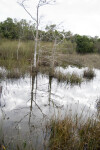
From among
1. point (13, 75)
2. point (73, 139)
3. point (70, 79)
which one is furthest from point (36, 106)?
point (70, 79)

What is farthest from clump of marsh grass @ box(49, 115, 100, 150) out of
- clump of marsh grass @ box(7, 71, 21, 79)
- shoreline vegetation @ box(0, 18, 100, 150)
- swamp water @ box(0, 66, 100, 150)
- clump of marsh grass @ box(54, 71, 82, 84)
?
clump of marsh grass @ box(7, 71, 21, 79)

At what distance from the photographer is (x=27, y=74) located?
6.82 meters

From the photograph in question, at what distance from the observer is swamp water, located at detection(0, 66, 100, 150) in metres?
2.47

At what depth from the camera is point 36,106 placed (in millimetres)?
3689

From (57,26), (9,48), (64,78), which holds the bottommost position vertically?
(64,78)

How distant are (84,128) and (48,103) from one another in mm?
1680

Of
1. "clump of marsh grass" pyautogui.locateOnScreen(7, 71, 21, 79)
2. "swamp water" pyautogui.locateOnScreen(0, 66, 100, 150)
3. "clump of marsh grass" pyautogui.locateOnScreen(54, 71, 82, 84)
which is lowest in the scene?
"swamp water" pyautogui.locateOnScreen(0, 66, 100, 150)

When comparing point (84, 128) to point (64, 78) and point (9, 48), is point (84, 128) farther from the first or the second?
point (9, 48)

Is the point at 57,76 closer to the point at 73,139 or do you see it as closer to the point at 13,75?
the point at 13,75

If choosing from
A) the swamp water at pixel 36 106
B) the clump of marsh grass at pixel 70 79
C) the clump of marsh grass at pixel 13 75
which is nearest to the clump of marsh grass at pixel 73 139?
the swamp water at pixel 36 106

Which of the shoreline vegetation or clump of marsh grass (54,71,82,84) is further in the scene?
clump of marsh grass (54,71,82,84)

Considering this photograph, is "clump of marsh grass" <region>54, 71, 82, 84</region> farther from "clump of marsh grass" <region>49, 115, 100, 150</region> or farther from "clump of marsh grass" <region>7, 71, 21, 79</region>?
"clump of marsh grass" <region>49, 115, 100, 150</region>

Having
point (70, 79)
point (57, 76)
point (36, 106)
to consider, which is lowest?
point (36, 106)

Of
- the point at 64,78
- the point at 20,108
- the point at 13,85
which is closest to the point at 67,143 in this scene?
the point at 20,108
